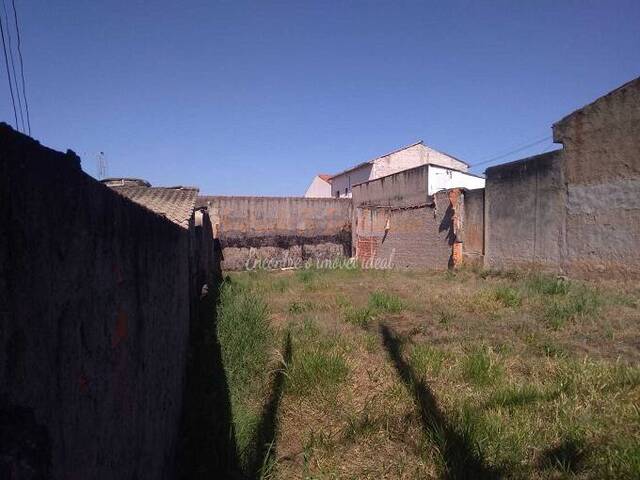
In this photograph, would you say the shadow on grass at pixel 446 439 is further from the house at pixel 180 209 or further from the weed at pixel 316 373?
the house at pixel 180 209

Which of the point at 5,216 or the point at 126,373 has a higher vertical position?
the point at 5,216

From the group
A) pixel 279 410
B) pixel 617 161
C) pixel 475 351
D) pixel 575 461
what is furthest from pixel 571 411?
pixel 617 161

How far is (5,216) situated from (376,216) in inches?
677

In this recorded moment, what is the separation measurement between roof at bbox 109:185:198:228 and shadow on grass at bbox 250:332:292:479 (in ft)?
7.16

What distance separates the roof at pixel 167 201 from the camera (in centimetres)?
564

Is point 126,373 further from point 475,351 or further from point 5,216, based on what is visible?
point 475,351

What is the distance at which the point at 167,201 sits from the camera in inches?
296

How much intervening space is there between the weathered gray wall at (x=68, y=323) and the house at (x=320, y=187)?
37.7m

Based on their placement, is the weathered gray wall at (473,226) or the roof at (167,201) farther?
the weathered gray wall at (473,226)

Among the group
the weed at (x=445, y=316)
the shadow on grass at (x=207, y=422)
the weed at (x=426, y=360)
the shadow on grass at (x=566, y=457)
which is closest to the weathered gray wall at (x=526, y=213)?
the weed at (x=445, y=316)

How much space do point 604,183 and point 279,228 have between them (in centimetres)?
1258

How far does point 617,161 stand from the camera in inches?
341

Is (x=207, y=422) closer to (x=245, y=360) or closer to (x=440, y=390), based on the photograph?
(x=245, y=360)

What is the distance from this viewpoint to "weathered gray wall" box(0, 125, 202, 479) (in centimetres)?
78
